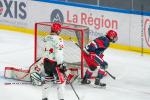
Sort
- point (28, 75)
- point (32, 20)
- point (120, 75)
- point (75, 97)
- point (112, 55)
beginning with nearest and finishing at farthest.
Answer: point (75, 97) < point (28, 75) < point (120, 75) < point (112, 55) < point (32, 20)

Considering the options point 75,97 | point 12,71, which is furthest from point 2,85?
point 75,97

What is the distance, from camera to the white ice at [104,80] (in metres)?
13.5

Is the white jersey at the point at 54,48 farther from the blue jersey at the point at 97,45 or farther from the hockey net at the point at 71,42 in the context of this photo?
the hockey net at the point at 71,42

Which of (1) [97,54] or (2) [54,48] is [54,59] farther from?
(1) [97,54]

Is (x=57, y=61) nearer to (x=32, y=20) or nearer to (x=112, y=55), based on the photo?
(x=112, y=55)

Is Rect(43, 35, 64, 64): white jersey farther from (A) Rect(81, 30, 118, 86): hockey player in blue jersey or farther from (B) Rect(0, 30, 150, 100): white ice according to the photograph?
(A) Rect(81, 30, 118, 86): hockey player in blue jersey

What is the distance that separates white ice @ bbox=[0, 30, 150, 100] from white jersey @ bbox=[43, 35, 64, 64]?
1.13m

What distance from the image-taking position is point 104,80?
48.6ft

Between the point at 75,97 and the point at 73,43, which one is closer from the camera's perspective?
the point at 75,97

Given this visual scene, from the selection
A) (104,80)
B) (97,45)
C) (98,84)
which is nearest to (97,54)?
(97,45)

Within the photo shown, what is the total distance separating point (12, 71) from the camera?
14703 mm

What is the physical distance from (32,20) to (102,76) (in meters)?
6.46

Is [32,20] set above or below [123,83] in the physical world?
above

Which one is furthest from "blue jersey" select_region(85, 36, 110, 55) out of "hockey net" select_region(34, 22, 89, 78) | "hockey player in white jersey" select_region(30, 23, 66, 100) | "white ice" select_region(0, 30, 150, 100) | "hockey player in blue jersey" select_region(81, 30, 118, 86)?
"hockey player in white jersey" select_region(30, 23, 66, 100)
